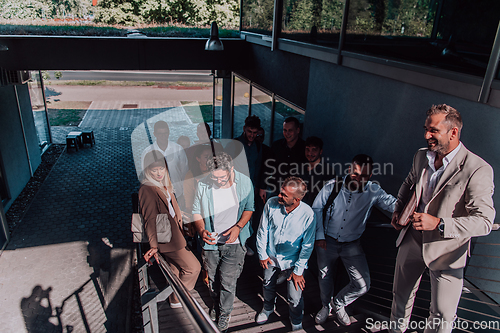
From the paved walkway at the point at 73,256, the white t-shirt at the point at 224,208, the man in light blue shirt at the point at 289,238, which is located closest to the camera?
the man in light blue shirt at the point at 289,238

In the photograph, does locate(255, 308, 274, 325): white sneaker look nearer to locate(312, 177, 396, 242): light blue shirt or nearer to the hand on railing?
locate(312, 177, 396, 242): light blue shirt

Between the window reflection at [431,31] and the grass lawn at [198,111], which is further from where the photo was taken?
the grass lawn at [198,111]

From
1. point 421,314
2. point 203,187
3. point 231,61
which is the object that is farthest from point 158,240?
point 231,61

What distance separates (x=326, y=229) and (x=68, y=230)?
6.64 meters

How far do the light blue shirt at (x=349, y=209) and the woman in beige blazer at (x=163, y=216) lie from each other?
163cm

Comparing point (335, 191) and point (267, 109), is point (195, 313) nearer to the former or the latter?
point (335, 191)

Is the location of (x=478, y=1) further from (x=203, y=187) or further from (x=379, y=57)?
(x=203, y=187)

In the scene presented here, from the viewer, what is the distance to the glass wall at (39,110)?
12273 millimetres

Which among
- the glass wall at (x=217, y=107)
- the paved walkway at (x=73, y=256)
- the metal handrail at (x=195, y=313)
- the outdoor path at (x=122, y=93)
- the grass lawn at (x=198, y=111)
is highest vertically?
the metal handrail at (x=195, y=313)

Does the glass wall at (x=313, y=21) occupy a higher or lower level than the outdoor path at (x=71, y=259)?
higher

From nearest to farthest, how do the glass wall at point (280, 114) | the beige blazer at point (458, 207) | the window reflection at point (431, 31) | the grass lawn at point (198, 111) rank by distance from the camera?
the beige blazer at point (458, 207) < the window reflection at point (431, 31) < the glass wall at point (280, 114) < the grass lawn at point (198, 111)

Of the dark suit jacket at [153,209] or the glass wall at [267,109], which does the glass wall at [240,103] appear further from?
the dark suit jacket at [153,209]

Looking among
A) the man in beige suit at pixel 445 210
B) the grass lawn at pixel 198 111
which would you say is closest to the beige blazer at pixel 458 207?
the man in beige suit at pixel 445 210

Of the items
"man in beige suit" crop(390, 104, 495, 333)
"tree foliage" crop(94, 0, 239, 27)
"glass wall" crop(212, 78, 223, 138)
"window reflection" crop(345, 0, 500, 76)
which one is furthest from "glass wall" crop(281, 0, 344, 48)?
"tree foliage" crop(94, 0, 239, 27)
